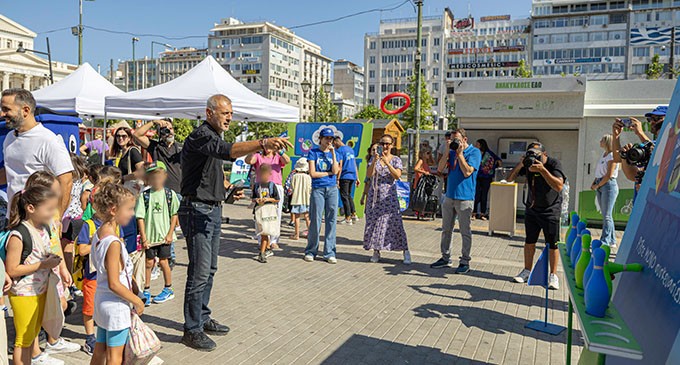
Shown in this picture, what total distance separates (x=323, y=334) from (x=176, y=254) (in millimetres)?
4091

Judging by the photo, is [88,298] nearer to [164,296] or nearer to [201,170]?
[164,296]

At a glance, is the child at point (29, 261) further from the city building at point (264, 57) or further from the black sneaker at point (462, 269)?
the city building at point (264, 57)

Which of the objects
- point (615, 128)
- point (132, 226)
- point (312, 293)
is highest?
point (615, 128)

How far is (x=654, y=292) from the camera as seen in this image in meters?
2.22

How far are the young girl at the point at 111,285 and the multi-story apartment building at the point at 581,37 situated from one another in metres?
104

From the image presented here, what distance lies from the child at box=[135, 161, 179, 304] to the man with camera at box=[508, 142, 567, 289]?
4.19m

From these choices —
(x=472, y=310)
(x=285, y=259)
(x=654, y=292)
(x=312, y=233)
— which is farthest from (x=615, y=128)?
(x=285, y=259)

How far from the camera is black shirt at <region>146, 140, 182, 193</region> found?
23.7ft

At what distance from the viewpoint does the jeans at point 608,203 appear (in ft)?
28.2

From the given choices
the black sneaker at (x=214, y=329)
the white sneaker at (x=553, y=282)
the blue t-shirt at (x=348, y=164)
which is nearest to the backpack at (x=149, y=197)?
the black sneaker at (x=214, y=329)

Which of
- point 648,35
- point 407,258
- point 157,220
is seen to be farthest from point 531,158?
point 648,35

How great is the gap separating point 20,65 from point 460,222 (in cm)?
10430

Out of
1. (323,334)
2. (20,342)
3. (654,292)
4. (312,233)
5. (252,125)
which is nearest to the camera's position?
(654,292)

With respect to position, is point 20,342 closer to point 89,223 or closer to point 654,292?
point 89,223
